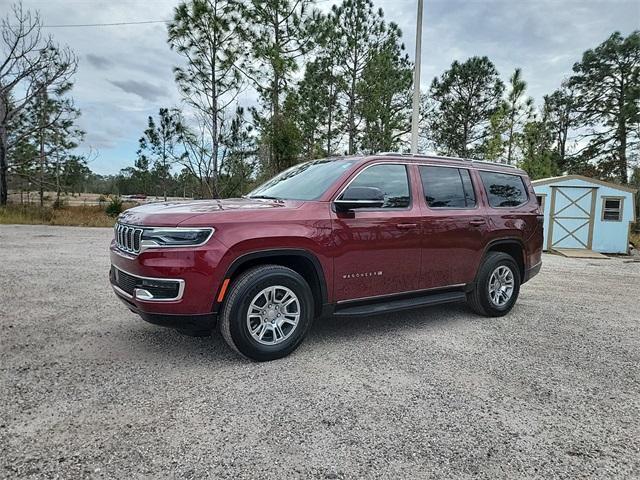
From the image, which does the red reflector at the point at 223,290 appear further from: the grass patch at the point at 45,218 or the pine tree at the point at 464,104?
the pine tree at the point at 464,104

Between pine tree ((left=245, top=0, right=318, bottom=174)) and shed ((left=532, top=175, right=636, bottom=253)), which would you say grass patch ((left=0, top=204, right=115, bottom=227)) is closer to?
pine tree ((left=245, top=0, right=318, bottom=174))

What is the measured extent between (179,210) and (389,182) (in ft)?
6.79

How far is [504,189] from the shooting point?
5277 mm

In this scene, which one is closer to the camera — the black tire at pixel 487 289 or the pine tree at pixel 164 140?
the black tire at pixel 487 289

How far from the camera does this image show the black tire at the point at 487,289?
16.1 ft

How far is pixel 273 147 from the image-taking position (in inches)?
677

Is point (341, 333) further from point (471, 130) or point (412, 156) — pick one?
point (471, 130)

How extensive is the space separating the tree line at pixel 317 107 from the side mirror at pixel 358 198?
13781mm

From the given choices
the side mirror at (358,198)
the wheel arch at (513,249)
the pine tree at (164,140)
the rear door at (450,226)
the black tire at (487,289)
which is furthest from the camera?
the pine tree at (164,140)

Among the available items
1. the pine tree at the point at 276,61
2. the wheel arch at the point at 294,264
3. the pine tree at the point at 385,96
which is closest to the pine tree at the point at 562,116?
the pine tree at the point at 385,96

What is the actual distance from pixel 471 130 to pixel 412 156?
24.6 metres

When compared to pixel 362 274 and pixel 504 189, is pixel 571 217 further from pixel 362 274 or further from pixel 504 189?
pixel 362 274

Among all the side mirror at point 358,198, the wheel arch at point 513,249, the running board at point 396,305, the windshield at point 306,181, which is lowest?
the running board at point 396,305

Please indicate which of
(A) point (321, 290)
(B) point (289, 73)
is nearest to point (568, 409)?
(A) point (321, 290)
